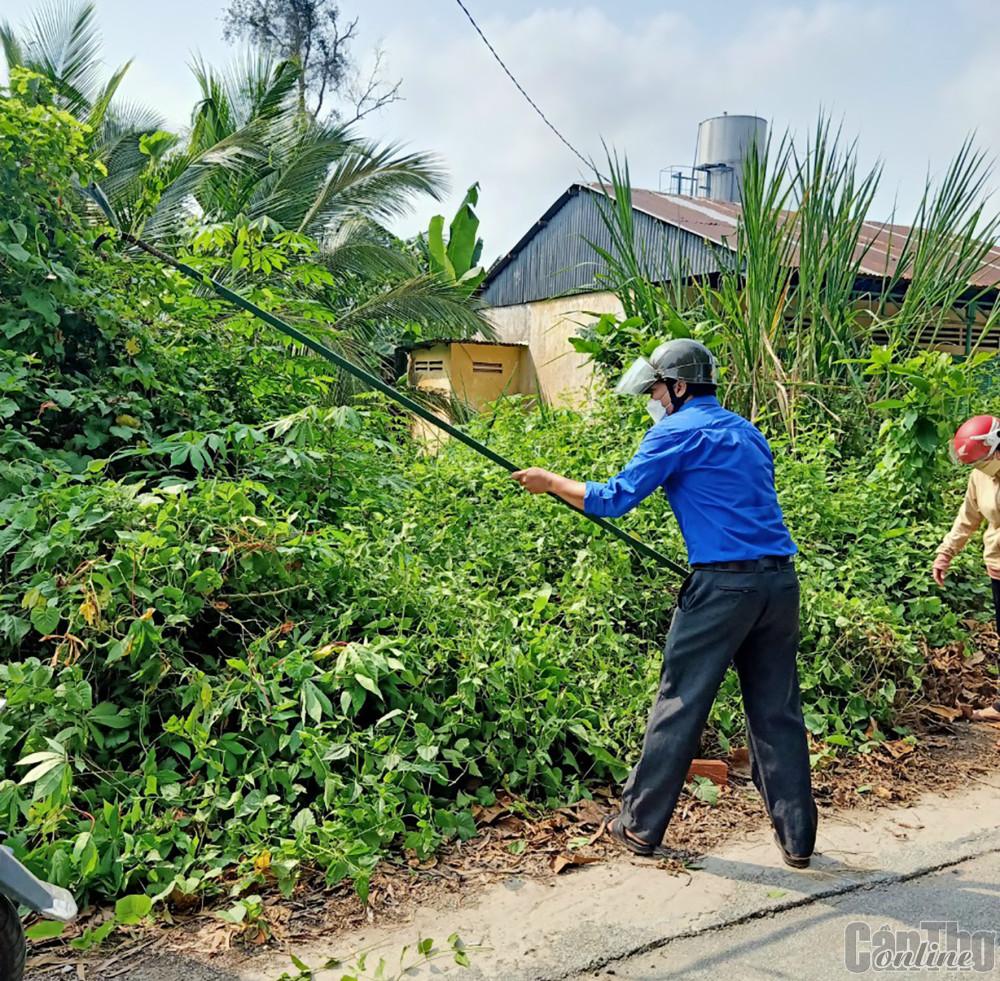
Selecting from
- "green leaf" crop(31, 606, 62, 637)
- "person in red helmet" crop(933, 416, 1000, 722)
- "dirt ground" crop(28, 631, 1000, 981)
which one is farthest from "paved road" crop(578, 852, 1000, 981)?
"green leaf" crop(31, 606, 62, 637)

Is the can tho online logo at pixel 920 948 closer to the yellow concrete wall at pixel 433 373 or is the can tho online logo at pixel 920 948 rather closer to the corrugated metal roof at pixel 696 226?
the corrugated metal roof at pixel 696 226

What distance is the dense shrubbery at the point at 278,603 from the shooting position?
3.37 metres

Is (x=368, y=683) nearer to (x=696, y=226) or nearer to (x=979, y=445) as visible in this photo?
(x=979, y=445)

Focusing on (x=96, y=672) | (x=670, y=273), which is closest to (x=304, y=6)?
(x=670, y=273)

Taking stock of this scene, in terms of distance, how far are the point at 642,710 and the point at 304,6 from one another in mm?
23070

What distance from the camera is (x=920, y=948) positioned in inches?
119

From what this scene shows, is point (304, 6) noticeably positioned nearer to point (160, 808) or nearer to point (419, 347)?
point (419, 347)

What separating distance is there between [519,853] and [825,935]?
3.50 feet

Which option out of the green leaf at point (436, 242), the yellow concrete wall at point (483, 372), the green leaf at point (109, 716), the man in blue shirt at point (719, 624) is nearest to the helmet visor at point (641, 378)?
the man in blue shirt at point (719, 624)

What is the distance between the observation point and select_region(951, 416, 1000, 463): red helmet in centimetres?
522

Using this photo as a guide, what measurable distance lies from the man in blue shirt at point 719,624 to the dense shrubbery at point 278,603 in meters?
0.58

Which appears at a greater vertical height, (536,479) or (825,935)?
(536,479)

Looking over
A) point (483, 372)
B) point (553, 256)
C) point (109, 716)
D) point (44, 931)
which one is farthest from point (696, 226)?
point (44, 931)

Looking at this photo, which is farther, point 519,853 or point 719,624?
point 519,853
